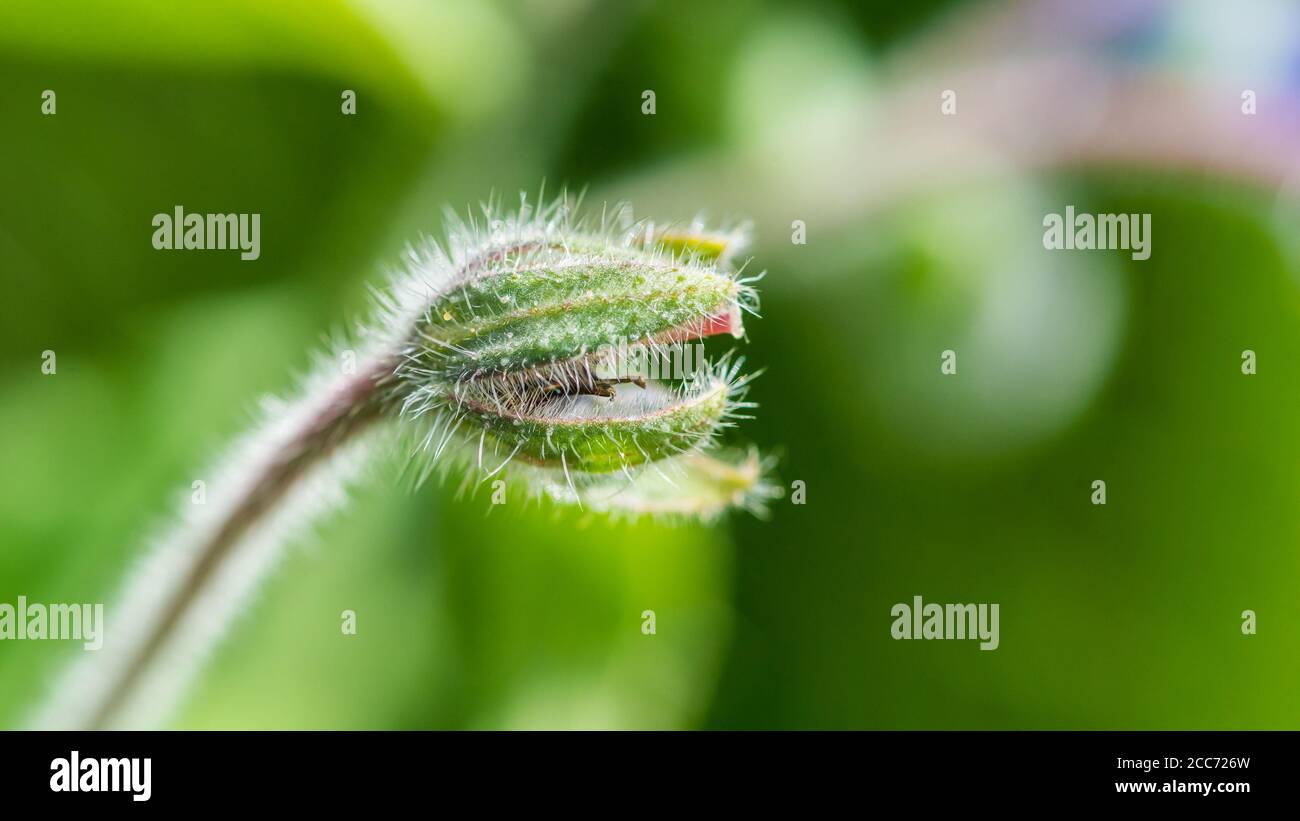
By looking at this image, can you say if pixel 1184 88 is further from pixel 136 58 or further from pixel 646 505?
pixel 136 58

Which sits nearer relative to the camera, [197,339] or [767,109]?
[197,339]

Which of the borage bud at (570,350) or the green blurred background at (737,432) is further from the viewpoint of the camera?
the green blurred background at (737,432)

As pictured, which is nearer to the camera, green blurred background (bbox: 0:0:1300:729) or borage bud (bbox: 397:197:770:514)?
borage bud (bbox: 397:197:770:514)
